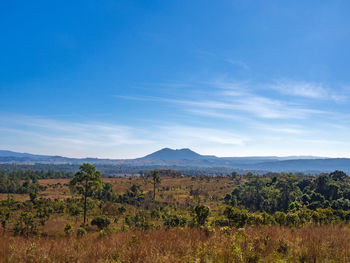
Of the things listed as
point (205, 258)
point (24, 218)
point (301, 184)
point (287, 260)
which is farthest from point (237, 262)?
point (301, 184)

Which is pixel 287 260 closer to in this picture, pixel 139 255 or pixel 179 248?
pixel 179 248

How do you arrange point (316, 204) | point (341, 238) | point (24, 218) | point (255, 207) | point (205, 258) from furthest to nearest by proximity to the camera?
1. point (255, 207)
2. point (316, 204)
3. point (24, 218)
4. point (341, 238)
5. point (205, 258)

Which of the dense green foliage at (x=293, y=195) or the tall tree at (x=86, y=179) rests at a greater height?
the tall tree at (x=86, y=179)

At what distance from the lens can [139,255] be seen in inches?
188

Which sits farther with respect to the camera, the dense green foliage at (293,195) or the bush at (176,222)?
the dense green foliage at (293,195)

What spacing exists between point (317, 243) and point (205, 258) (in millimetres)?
3082

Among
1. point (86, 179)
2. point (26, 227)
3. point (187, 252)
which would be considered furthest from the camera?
point (86, 179)

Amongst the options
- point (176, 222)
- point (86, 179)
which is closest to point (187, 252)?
point (176, 222)

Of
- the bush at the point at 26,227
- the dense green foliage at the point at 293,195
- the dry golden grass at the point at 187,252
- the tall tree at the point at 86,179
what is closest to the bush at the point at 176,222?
the dry golden grass at the point at 187,252

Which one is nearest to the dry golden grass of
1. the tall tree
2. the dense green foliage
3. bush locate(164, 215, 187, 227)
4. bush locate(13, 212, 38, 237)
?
bush locate(164, 215, 187, 227)

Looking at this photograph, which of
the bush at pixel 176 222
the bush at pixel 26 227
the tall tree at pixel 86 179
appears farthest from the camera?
the tall tree at pixel 86 179

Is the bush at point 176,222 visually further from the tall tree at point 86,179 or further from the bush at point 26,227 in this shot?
the bush at point 26,227

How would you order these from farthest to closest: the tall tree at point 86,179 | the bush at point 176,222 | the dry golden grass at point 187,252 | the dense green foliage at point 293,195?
the dense green foliage at point 293,195
the tall tree at point 86,179
the bush at point 176,222
the dry golden grass at point 187,252

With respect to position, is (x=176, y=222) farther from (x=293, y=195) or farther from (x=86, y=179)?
(x=293, y=195)
